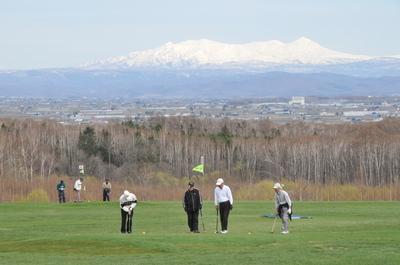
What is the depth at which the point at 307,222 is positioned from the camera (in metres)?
36.8

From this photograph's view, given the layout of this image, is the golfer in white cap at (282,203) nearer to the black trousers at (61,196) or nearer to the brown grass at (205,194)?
the black trousers at (61,196)

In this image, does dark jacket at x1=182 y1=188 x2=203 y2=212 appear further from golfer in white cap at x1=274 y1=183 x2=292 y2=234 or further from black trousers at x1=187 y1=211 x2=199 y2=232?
golfer in white cap at x1=274 y1=183 x2=292 y2=234

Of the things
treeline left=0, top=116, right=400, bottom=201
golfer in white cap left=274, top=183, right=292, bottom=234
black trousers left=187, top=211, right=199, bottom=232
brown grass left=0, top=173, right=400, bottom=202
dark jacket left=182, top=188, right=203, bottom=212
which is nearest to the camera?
golfer in white cap left=274, top=183, right=292, bottom=234

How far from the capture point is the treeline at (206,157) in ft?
393

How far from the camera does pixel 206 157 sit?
456ft

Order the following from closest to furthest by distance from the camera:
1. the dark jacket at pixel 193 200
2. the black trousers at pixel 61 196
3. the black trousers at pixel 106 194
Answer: the dark jacket at pixel 193 200
the black trousers at pixel 61 196
the black trousers at pixel 106 194

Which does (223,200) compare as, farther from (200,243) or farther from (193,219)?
(200,243)

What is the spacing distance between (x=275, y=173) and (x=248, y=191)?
48.6 metres

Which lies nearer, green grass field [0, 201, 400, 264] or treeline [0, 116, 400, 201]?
green grass field [0, 201, 400, 264]

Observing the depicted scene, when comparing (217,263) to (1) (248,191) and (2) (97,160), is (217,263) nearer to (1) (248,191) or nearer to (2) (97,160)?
(1) (248,191)

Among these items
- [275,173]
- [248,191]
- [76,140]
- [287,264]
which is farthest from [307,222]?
[76,140]

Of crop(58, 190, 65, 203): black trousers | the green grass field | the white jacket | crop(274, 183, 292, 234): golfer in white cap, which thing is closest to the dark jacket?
the green grass field

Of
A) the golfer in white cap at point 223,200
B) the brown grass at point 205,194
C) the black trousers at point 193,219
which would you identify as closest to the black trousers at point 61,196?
the brown grass at point 205,194

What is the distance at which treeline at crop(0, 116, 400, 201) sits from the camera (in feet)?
393
